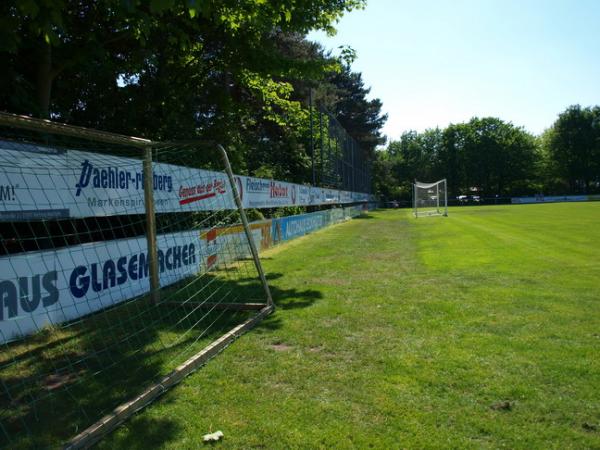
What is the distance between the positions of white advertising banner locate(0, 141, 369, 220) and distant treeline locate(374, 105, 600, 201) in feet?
230

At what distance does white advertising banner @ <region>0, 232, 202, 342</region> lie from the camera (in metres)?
5.21

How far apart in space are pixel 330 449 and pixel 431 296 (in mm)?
4654

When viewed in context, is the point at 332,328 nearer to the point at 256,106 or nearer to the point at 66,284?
the point at 66,284

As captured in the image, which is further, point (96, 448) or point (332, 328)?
point (332, 328)

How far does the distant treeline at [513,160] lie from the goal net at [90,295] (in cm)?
7206

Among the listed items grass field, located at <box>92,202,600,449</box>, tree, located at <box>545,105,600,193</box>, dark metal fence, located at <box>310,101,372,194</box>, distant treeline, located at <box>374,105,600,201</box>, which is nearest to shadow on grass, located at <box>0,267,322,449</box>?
grass field, located at <box>92,202,600,449</box>

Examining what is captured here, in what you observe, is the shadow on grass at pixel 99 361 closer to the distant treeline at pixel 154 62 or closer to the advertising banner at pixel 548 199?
the distant treeline at pixel 154 62

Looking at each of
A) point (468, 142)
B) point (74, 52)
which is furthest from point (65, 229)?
point (468, 142)

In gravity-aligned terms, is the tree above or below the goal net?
above

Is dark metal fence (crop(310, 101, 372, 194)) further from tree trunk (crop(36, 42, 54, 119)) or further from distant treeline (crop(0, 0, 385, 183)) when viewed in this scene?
tree trunk (crop(36, 42, 54, 119))

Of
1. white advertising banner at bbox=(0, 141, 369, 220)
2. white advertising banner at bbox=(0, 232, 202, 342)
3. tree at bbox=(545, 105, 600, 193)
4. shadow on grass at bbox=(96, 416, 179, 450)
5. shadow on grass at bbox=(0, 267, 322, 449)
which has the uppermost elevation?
tree at bbox=(545, 105, 600, 193)

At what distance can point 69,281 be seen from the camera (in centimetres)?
605

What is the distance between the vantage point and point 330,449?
2.94m

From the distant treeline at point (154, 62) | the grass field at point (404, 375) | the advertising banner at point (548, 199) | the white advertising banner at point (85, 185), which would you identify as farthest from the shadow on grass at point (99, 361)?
the advertising banner at point (548, 199)
